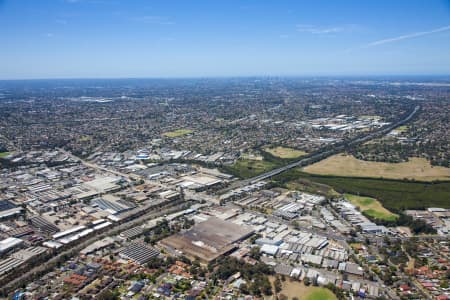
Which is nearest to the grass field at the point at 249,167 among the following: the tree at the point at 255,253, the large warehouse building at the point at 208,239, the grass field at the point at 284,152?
the grass field at the point at 284,152

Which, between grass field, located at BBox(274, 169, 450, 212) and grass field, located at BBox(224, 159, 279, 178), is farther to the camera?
grass field, located at BBox(224, 159, 279, 178)

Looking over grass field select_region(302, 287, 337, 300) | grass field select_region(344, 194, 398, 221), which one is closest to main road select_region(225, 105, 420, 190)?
grass field select_region(344, 194, 398, 221)

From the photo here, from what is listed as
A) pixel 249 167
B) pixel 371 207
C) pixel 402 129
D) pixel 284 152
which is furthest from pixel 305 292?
pixel 402 129

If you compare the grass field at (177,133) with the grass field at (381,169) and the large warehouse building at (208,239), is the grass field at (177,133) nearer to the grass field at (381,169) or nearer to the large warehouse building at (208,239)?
the grass field at (381,169)

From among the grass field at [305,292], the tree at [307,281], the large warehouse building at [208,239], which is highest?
the large warehouse building at [208,239]

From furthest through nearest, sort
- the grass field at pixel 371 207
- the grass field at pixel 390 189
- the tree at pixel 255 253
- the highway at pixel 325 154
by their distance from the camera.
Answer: the highway at pixel 325 154
the grass field at pixel 390 189
the grass field at pixel 371 207
the tree at pixel 255 253

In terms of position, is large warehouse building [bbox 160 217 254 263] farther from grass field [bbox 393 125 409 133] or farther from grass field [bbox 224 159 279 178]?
grass field [bbox 393 125 409 133]
